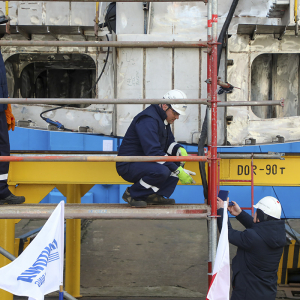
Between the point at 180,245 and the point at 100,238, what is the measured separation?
1985 millimetres

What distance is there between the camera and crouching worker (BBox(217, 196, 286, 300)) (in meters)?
3.42

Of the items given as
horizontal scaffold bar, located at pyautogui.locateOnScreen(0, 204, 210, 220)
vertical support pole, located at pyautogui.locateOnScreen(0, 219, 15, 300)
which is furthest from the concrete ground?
horizontal scaffold bar, located at pyautogui.locateOnScreen(0, 204, 210, 220)

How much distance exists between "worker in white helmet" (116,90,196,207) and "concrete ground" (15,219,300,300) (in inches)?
111

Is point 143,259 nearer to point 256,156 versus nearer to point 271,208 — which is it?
point 256,156

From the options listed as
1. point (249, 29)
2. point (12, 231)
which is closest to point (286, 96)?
point (249, 29)

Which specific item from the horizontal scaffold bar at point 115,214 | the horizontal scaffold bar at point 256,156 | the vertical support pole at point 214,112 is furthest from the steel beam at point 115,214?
the horizontal scaffold bar at point 256,156

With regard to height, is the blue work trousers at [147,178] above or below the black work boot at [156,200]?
above

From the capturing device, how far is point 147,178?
142 inches

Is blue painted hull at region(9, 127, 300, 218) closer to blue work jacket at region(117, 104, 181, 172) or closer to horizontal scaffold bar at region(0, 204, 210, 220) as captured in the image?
blue work jacket at region(117, 104, 181, 172)

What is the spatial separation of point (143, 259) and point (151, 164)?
4536 millimetres

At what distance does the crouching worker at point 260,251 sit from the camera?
3422 mm

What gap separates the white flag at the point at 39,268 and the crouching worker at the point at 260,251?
1495mm

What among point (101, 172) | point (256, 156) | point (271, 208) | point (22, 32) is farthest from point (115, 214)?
point (22, 32)

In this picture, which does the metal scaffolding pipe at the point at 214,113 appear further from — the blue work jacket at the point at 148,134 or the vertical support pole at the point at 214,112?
the blue work jacket at the point at 148,134
